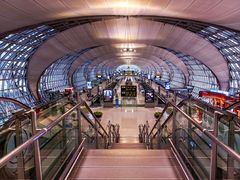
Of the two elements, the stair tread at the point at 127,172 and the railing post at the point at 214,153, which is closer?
the railing post at the point at 214,153

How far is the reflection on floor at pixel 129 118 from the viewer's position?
20.4 m

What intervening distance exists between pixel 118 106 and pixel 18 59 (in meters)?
14.6

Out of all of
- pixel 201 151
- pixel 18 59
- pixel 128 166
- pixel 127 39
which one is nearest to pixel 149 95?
pixel 127 39

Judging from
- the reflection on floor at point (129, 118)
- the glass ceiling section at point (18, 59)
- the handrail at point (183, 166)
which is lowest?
the reflection on floor at point (129, 118)

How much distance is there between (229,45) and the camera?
2911 centimetres

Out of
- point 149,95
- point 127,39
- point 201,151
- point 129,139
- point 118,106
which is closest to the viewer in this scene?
point 201,151

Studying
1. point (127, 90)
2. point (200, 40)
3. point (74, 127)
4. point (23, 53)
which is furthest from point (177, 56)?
point (74, 127)

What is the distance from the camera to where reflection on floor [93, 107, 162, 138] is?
20406 millimetres

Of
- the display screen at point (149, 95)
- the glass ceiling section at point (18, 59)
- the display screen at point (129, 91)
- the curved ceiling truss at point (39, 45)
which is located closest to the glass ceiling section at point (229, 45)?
the curved ceiling truss at point (39, 45)

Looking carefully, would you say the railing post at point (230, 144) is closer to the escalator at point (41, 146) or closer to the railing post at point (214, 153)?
A: the railing post at point (214, 153)

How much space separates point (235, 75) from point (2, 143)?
35.7m

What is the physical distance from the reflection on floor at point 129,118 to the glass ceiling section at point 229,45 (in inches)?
399

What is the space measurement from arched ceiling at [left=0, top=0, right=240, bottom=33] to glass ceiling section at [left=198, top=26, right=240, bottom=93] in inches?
234

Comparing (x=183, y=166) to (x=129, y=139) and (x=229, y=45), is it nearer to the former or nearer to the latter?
(x=129, y=139)
